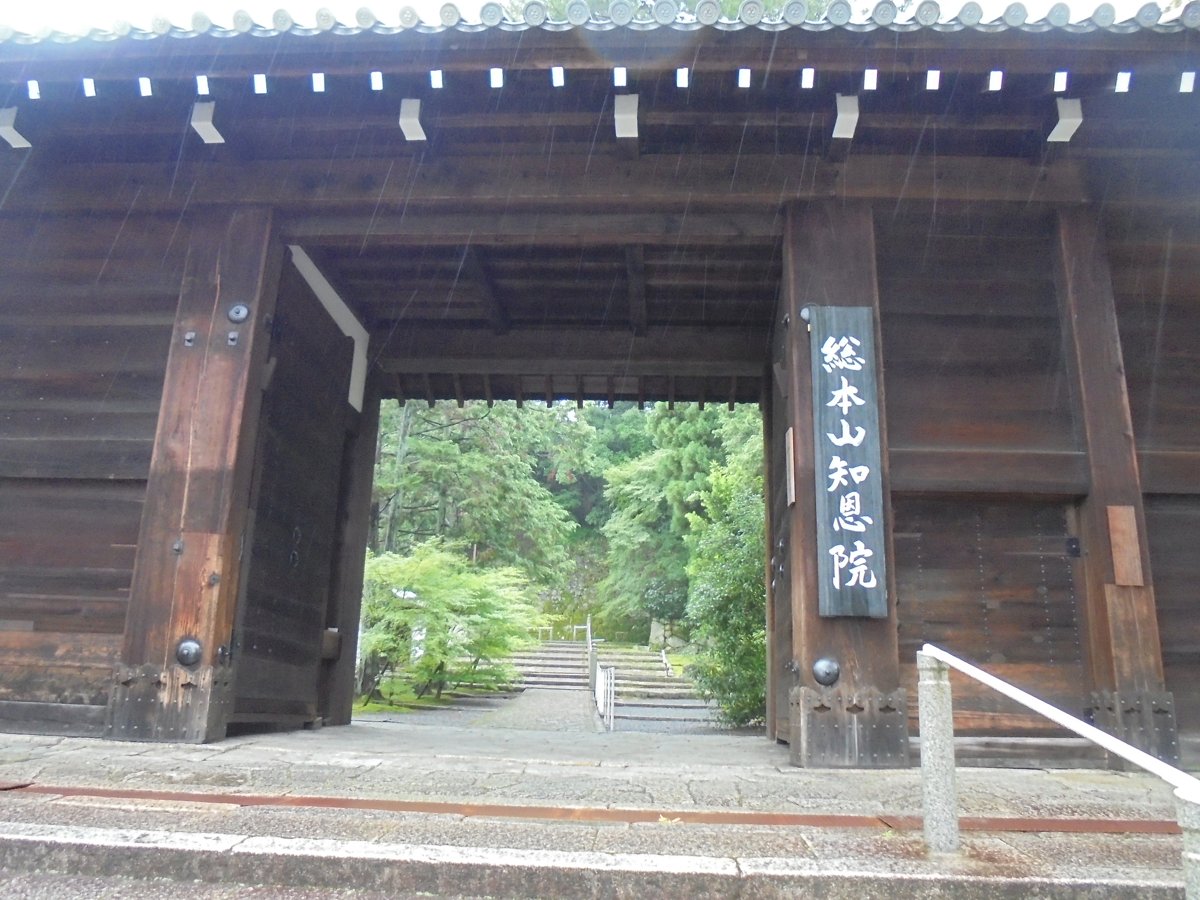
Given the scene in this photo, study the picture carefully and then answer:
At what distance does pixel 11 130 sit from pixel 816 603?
235 inches

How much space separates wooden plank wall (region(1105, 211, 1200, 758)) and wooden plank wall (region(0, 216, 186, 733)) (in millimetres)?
6607

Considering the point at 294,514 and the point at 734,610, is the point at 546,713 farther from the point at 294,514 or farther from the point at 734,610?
the point at 294,514

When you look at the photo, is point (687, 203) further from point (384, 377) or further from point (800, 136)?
point (384, 377)

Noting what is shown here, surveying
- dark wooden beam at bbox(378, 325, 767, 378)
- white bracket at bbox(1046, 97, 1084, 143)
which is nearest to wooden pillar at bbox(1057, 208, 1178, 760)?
white bracket at bbox(1046, 97, 1084, 143)

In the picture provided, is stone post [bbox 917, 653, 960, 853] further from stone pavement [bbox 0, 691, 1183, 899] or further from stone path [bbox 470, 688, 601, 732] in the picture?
stone path [bbox 470, 688, 601, 732]

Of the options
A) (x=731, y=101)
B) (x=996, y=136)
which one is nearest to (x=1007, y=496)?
(x=996, y=136)

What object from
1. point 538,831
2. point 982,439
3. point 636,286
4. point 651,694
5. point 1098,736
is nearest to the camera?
point 1098,736

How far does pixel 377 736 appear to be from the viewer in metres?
6.25

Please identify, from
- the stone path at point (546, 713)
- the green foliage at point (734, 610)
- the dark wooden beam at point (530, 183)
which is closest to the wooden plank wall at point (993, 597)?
the dark wooden beam at point (530, 183)

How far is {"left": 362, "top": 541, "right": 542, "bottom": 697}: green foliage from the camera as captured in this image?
1291cm

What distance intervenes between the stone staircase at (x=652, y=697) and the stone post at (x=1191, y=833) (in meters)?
11.3

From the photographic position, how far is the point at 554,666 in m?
22.8

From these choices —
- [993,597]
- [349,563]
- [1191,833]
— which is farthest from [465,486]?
[1191,833]

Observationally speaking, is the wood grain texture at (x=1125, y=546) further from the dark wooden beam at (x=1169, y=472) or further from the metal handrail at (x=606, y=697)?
the metal handrail at (x=606, y=697)
